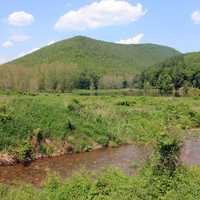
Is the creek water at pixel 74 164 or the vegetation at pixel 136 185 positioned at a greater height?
the vegetation at pixel 136 185

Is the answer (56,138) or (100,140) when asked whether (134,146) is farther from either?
(56,138)

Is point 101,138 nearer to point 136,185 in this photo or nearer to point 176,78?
point 136,185

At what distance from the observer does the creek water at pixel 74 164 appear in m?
30.9

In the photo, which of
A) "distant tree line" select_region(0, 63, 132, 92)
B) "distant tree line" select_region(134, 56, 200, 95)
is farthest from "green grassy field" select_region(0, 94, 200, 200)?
"distant tree line" select_region(134, 56, 200, 95)

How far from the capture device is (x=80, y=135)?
136ft

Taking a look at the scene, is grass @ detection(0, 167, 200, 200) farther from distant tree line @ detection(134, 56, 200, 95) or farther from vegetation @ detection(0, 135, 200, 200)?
distant tree line @ detection(134, 56, 200, 95)

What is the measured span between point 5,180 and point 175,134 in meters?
15.0

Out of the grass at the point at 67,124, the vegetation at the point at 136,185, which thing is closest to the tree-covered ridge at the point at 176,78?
the grass at the point at 67,124

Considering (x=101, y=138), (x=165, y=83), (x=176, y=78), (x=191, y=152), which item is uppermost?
(x=176, y=78)

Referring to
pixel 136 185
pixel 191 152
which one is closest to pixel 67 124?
pixel 191 152

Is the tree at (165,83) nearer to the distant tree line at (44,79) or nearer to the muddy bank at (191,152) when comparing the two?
the distant tree line at (44,79)

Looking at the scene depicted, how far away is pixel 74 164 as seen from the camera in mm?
34906

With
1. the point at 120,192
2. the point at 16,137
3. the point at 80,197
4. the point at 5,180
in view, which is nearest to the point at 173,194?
the point at 120,192

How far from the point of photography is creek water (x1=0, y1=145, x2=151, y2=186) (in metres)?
30.9
